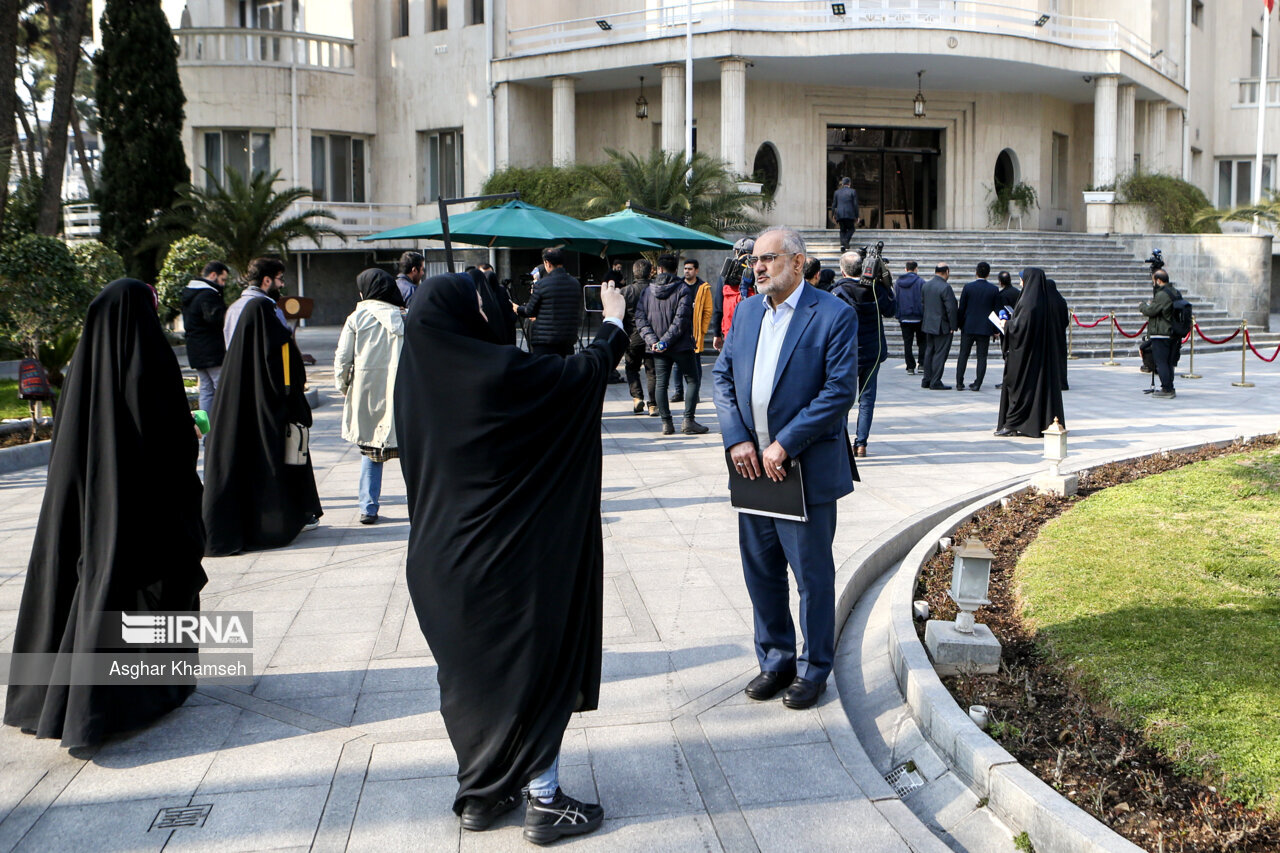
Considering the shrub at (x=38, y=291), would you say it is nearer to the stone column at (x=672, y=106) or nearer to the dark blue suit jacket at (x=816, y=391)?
the dark blue suit jacket at (x=816, y=391)

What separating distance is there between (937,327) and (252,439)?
11027 mm

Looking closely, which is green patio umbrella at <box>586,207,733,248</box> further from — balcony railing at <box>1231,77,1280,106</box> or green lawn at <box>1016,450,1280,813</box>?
balcony railing at <box>1231,77,1280,106</box>

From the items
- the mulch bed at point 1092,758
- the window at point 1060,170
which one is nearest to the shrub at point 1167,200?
the window at point 1060,170

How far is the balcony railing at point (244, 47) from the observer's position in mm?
28688

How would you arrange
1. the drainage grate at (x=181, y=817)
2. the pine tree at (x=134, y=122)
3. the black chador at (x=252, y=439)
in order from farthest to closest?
the pine tree at (x=134, y=122) → the black chador at (x=252, y=439) → the drainage grate at (x=181, y=817)

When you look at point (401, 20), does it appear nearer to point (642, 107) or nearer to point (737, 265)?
point (642, 107)

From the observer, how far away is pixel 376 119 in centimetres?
3070

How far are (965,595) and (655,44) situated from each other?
23.0 metres

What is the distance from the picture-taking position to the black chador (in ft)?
23.4

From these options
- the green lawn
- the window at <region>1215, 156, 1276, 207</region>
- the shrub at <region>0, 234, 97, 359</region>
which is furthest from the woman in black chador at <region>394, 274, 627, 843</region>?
the window at <region>1215, 156, 1276, 207</region>

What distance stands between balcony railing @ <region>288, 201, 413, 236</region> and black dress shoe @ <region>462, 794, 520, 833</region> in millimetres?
26919

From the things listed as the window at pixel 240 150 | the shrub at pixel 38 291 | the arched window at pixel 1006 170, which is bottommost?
the shrub at pixel 38 291

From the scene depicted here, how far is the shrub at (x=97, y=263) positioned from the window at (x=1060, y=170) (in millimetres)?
24403

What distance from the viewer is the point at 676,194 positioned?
21.3 metres
